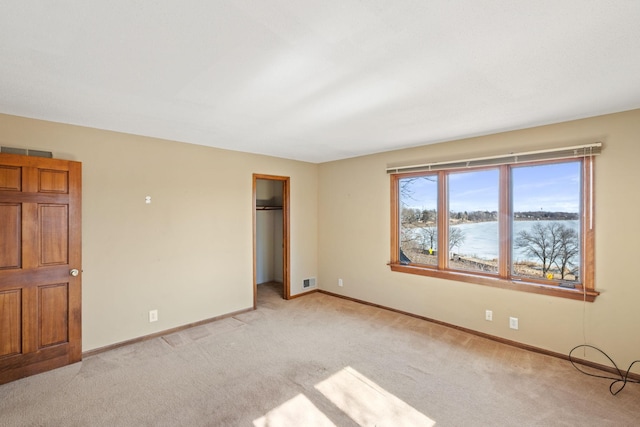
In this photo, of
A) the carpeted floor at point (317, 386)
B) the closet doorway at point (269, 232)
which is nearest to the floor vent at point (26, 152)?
the carpeted floor at point (317, 386)

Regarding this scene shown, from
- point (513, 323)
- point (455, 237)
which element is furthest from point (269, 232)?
point (513, 323)

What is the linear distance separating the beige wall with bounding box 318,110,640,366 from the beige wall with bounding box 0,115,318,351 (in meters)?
1.62

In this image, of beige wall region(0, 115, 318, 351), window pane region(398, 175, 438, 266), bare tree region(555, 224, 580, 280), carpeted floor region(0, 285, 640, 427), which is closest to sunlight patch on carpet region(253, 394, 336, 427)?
carpeted floor region(0, 285, 640, 427)

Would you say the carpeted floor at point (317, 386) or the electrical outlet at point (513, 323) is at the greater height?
the electrical outlet at point (513, 323)

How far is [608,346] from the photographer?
2.70m

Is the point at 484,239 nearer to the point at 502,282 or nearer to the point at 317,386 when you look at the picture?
the point at 502,282

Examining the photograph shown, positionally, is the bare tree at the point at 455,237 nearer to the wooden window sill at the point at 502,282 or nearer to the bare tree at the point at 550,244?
the wooden window sill at the point at 502,282

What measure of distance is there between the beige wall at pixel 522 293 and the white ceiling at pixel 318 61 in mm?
313

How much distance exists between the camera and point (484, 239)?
355 centimetres

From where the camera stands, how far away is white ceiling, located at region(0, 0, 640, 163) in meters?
1.31

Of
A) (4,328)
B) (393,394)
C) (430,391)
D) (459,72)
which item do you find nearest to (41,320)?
(4,328)

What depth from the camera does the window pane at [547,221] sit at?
295 centimetres

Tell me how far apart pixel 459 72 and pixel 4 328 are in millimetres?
4200

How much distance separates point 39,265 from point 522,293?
193 inches
